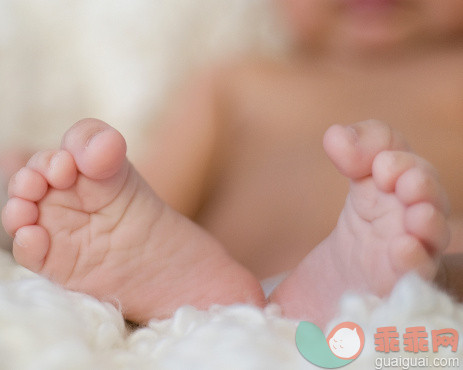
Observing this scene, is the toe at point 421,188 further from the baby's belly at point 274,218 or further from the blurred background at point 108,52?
the blurred background at point 108,52

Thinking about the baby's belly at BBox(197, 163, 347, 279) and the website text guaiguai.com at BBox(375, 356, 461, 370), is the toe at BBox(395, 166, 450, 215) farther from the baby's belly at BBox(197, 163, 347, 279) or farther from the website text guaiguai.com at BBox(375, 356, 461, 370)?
the baby's belly at BBox(197, 163, 347, 279)

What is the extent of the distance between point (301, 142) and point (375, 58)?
0.62ft

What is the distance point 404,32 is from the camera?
39.0 inches

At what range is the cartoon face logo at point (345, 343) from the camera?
17.7 inches

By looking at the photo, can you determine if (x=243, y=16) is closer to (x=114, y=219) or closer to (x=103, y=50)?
(x=103, y=50)

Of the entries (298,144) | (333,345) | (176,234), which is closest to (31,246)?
(176,234)

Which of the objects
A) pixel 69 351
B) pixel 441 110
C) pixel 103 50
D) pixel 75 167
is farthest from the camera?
pixel 103 50

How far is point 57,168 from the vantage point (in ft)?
1.86

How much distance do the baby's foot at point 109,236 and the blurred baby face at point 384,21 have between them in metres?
0.50

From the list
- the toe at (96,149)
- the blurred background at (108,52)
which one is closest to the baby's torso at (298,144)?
the blurred background at (108,52)

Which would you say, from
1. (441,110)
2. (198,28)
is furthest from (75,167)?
(198,28)

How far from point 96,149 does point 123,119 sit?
563 mm

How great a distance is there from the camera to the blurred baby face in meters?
0.98

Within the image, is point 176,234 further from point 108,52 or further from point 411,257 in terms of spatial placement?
point 108,52
